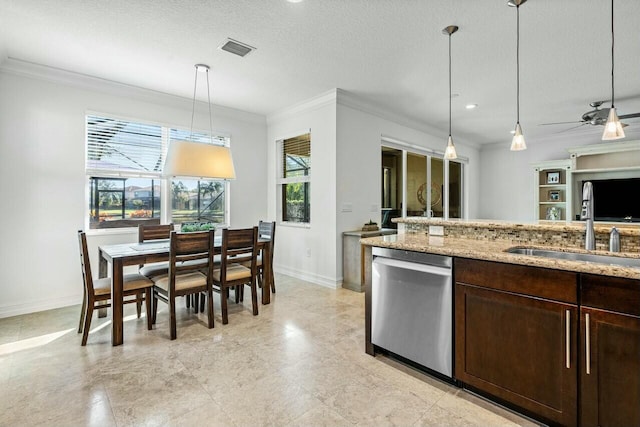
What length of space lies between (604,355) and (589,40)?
2.94 metres

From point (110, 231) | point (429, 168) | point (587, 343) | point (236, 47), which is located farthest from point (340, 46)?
point (429, 168)

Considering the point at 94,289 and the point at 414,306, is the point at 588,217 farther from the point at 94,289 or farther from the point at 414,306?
the point at 94,289

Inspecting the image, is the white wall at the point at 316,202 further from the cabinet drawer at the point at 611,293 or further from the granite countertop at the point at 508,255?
the cabinet drawer at the point at 611,293

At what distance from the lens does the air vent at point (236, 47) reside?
117 inches

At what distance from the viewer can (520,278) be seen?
1699 millimetres

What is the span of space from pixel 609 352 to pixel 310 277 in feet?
12.0

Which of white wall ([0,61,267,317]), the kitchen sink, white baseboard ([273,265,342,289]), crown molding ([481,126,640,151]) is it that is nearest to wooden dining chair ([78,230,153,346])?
white wall ([0,61,267,317])

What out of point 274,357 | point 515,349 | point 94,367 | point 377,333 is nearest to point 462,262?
point 515,349

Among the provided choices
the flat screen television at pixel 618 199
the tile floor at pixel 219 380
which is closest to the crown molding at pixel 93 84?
the tile floor at pixel 219 380

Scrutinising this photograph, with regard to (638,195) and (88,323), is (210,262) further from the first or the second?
(638,195)

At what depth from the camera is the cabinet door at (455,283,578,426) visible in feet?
5.13

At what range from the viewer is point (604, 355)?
1461 mm

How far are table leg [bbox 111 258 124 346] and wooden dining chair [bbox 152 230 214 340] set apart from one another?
1.08 feet

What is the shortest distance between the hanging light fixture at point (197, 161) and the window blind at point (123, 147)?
1.24 m
